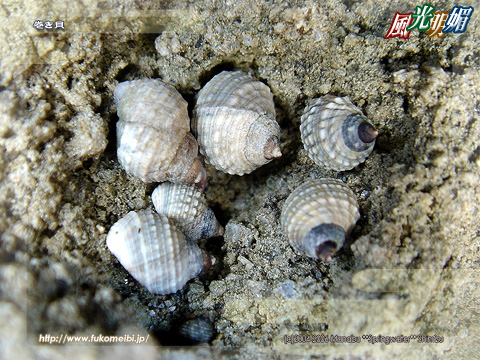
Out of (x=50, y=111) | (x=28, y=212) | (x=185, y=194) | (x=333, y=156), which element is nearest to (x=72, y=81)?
(x=50, y=111)

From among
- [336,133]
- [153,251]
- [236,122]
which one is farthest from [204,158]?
[336,133]

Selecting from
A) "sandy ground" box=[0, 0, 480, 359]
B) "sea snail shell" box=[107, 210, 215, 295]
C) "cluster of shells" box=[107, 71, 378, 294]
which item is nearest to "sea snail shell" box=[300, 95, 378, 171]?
"cluster of shells" box=[107, 71, 378, 294]

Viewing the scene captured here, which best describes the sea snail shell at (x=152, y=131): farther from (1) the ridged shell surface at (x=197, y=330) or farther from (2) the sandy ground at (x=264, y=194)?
(1) the ridged shell surface at (x=197, y=330)

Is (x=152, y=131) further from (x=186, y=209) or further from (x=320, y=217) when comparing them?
(x=320, y=217)

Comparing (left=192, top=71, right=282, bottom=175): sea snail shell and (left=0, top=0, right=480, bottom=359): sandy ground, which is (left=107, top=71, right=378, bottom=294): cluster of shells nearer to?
(left=192, top=71, right=282, bottom=175): sea snail shell

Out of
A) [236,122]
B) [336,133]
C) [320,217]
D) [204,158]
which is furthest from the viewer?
[204,158]
